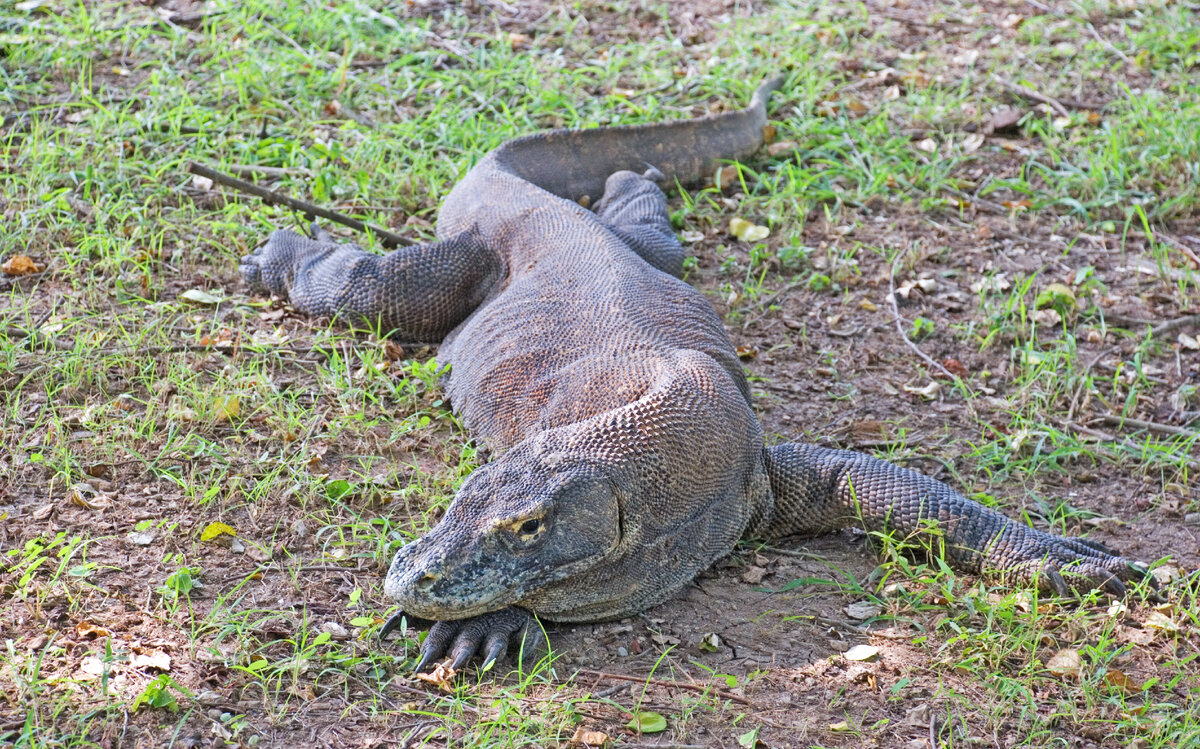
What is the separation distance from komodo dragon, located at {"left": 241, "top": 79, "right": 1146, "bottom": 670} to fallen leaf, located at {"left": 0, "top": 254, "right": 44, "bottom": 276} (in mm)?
884

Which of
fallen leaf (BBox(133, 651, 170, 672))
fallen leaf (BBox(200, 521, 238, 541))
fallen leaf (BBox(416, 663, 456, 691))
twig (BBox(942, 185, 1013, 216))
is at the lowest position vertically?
fallen leaf (BBox(200, 521, 238, 541))

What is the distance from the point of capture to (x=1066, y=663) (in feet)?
10.8

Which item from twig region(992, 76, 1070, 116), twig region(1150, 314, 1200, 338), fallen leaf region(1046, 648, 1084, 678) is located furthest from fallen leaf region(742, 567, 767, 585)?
twig region(992, 76, 1070, 116)

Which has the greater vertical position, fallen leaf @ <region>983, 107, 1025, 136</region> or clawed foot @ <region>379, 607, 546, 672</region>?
fallen leaf @ <region>983, 107, 1025, 136</region>

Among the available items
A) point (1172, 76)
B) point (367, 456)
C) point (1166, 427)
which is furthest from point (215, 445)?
point (1172, 76)

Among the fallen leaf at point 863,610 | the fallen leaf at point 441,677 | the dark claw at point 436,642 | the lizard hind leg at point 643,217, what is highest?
the lizard hind leg at point 643,217

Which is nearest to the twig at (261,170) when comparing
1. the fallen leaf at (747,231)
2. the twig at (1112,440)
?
the fallen leaf at (747,231)

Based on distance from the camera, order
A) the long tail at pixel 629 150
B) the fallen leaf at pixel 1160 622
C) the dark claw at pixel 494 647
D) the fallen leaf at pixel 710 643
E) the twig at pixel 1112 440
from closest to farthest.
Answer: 1. the dark claw at pixel 494 647
2. the fallen leaf at pixel 710 643
3. the fallen leaf at pixel 1160 622
4. the twig at pixel 1112 440
5. the long tail at pixel 629 150

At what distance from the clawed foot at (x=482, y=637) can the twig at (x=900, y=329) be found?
2.45 m

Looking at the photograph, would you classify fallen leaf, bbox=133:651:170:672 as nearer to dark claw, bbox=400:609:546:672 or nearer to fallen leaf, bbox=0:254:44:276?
dark claw, bbox=400:609:546:672

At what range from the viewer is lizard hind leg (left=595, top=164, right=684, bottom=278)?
5352 millimetres

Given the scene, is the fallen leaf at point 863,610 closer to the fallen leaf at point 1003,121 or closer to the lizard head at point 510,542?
the lizard head at point 510,542

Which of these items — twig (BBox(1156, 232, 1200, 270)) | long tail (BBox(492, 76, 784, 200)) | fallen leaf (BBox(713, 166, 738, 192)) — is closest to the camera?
twig (BBox(1156, 232, 1200, 270))

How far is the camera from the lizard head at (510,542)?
3086 millimetres
